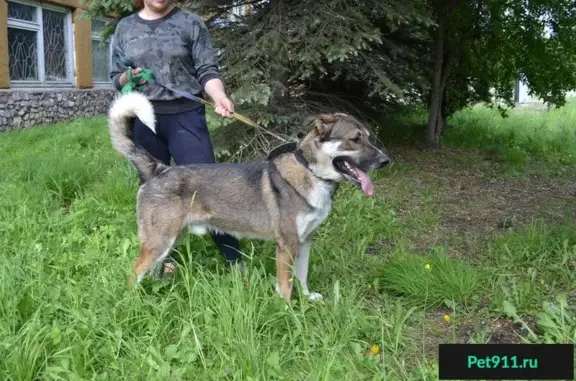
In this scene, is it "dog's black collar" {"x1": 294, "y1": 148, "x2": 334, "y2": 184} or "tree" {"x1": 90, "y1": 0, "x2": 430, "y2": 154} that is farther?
"tree" {"x1": 90, "y1": 0, "x2": 430, "y2": 154}

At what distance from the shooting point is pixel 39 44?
11.4m

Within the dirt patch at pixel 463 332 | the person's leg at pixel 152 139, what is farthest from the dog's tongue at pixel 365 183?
the person's leg at pixel 152 139

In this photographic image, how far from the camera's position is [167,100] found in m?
3.67

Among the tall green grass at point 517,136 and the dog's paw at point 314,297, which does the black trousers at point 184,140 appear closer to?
the dog's paw at point 314,297

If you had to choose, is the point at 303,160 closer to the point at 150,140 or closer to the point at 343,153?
the point at 343,153

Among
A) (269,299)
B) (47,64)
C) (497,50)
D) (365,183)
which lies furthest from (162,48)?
(47,64)

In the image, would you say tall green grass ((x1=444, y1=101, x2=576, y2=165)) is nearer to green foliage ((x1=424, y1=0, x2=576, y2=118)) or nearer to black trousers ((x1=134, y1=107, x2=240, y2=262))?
green foliage ((x1=424, y1=0, x2=576, y2=118))

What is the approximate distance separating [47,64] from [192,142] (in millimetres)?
9799

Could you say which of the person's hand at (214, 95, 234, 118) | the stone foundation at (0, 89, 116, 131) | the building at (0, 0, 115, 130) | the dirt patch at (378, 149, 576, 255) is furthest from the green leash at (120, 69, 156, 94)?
the stone foundation at (0, 89, 116, 131)

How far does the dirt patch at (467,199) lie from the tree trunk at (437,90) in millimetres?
470

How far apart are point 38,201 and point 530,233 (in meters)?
4.49

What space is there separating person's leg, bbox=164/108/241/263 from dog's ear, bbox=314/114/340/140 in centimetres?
94

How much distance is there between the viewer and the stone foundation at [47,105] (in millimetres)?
10383

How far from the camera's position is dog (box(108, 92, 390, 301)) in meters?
3.26
